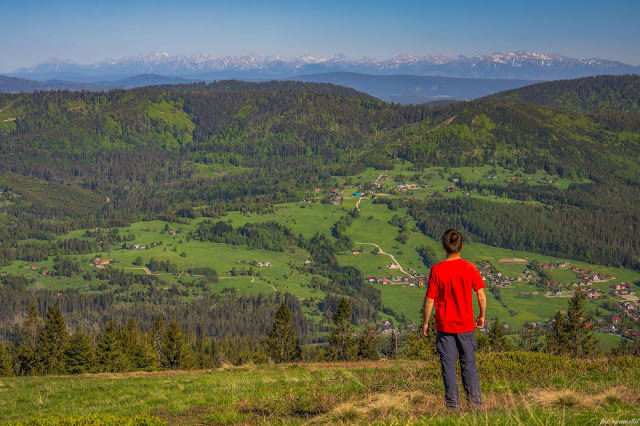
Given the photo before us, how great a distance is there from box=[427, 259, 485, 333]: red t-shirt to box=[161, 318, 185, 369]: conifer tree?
55.2 m

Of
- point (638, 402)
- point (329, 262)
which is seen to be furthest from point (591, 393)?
point (329, 262)

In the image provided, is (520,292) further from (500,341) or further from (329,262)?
(500,341)

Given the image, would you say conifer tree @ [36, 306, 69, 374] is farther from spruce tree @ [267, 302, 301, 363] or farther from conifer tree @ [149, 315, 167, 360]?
spruce tree @ [267, 302, 301, 363]

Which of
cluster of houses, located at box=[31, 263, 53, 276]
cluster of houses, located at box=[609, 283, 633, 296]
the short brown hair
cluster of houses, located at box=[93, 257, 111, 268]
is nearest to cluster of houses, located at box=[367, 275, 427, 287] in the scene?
cluster of houses, located at box=[609, 283, 633, 296]

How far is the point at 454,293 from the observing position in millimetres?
13172

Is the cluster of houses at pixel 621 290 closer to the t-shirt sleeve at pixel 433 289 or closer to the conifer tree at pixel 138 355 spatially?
the conifer tree at pixel 138 355

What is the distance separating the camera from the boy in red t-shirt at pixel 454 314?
13062 mm

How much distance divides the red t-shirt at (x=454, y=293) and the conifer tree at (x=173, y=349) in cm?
5522

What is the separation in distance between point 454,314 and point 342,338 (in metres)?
50.2

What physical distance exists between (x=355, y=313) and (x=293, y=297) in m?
19.4

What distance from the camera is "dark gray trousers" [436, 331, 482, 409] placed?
42.9 ft

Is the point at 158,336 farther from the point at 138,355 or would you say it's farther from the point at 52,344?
the point at 52,344

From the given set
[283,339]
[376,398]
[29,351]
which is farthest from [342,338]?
[376,398]

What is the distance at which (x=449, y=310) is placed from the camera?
1312cm
